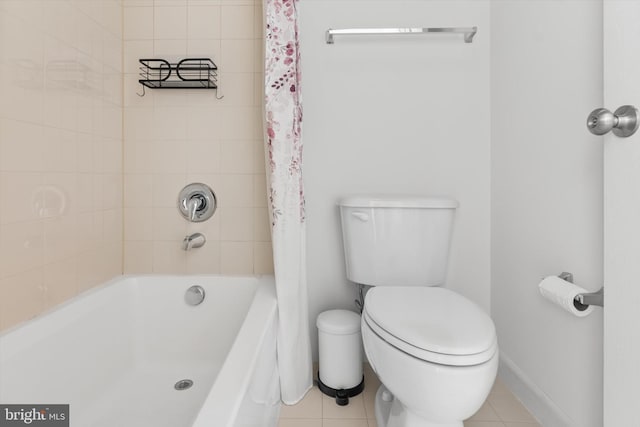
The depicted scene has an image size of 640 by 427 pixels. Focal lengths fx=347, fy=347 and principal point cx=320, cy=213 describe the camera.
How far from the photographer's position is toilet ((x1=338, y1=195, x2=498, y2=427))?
0.87 m

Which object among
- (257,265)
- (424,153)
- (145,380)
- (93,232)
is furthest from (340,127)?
(145,380)

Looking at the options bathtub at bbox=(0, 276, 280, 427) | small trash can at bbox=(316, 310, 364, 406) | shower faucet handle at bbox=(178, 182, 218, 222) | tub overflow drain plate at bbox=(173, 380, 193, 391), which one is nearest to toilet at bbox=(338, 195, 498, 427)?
small trash can at bbox=(316, 310, 364, 406)

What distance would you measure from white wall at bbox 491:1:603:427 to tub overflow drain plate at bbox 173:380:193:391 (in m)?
1.31

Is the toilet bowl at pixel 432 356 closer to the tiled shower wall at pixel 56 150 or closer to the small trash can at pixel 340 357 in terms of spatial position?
the small trash can at pixel 340 357

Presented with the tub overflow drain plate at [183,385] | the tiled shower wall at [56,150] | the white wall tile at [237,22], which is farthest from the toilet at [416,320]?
the tiled shower wall at [56,150]

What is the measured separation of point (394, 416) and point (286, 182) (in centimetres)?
85

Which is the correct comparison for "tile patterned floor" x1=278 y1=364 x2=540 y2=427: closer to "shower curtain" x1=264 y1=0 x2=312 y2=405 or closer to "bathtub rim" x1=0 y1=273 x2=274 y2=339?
"shower curtain" x1=264 y1=0 x2=312 y2=405

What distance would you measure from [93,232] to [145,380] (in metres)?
0.62

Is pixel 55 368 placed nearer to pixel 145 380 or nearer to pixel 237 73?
pixel 145 380

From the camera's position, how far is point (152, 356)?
1460 mm

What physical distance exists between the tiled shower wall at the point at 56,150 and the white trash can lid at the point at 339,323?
3.07 feet

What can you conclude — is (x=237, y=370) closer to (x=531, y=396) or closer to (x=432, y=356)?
(x=432, y=356)
